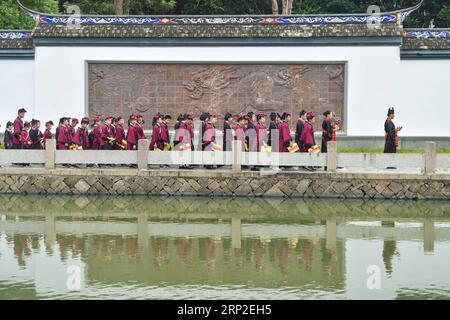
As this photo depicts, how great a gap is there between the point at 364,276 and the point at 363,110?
1270 centimetres

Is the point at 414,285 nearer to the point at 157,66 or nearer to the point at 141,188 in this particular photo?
the point at 141,188

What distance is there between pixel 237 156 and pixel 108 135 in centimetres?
394

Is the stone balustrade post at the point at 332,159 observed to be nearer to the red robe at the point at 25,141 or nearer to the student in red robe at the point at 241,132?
the student in red robe at the point at 241,132

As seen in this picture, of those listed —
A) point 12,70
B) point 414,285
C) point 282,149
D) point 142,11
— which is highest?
point 142,11

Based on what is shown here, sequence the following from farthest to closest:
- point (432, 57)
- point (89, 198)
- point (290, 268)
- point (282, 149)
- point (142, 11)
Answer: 1. point (142, 11)
2. point (432, 57)
3. point (282, 149)
4. point (89, 198)
5. point (290, 268)

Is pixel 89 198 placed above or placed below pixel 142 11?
below

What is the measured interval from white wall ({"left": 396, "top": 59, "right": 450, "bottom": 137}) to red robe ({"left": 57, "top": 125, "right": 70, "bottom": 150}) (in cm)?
925

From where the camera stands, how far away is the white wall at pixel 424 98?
22484 millimetres

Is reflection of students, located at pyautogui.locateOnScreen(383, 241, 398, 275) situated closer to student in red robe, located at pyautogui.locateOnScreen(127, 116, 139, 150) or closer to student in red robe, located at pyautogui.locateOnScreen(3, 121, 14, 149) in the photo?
student in red robe, located at pyautogui.locateOnScreen(127, 116, 139, 150)

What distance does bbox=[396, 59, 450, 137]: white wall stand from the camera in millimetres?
22484

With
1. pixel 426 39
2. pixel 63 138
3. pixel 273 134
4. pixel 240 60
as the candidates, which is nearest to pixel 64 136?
pixel 63 138

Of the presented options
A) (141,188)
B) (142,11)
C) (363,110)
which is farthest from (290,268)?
(142,11)

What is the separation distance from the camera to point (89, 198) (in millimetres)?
17047

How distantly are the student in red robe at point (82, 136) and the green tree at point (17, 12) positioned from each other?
1167 centimetres
